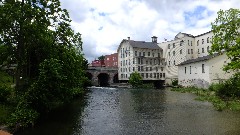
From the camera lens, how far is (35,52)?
30.5 meters

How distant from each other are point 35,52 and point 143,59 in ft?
219

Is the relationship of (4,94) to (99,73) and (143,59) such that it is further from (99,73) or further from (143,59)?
(99,73)

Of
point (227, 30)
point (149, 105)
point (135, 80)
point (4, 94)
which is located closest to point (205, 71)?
point (135, 80)

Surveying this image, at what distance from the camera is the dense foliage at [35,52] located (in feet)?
77.9

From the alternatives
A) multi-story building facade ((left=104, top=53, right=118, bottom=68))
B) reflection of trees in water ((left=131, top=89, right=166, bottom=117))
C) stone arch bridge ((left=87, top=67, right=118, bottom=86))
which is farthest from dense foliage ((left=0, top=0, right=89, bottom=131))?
multi-story building facade ((left=104, top=53, right=118, bottom=68))

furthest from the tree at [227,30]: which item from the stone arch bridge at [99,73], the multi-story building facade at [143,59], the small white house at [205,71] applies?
the stone arch bridge at [99,73]

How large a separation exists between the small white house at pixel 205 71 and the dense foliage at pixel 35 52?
4002cm

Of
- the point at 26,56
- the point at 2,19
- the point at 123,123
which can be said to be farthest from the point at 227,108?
the point at 2,19

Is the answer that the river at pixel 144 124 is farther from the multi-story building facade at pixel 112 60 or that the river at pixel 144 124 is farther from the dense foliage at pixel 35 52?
the multi-story building facade at pixel 112 60

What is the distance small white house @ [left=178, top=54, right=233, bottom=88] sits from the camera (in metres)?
62.6

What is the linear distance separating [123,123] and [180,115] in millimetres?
7017

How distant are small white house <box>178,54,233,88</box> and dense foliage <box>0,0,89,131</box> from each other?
40.0 metres

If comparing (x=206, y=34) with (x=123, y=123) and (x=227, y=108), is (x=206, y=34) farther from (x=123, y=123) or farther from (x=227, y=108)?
(x=123, y=123)

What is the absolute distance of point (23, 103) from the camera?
75.1 ft
